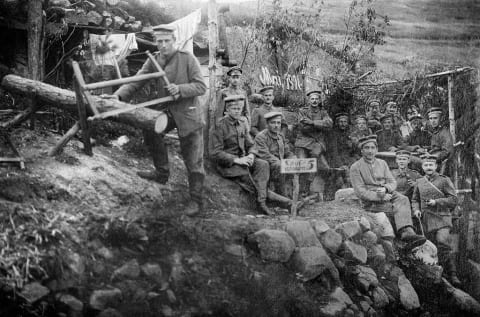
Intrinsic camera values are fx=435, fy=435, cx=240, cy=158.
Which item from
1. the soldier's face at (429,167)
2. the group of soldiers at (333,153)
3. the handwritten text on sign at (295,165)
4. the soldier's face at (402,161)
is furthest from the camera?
the soldier's face at (402,161)

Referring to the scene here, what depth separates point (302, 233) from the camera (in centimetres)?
430

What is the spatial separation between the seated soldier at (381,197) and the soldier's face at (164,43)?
2531 mm

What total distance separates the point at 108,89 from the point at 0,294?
1882 mm

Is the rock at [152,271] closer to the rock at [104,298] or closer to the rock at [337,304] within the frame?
the rock at [104,298]

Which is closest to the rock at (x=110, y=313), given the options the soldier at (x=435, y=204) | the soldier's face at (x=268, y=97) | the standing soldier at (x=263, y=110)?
the standing soldier at (x=263, y=110)

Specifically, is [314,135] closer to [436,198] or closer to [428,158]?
[428,158]

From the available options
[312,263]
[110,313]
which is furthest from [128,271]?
[312,263]

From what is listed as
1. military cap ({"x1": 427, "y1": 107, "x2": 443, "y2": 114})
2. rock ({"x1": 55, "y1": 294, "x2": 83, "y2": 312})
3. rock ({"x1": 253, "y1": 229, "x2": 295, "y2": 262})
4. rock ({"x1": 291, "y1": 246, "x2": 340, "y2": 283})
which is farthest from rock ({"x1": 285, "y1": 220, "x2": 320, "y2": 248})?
military cap ({"x1": 427, "y1": 107, "x2": 443, "y2": 114})

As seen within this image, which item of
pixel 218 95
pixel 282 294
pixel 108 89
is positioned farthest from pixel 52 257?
pixel 218 95

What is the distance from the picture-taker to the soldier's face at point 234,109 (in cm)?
486

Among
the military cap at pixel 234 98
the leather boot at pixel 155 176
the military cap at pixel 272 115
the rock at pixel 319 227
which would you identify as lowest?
the rock at pixel 319 227

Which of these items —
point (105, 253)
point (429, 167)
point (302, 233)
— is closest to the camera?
point (105, 253)

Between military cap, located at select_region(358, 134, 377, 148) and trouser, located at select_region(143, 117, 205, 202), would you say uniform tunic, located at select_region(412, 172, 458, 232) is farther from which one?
trouser, located at select_region(143, 117, 205, 202)

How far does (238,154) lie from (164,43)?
4.92 ft
